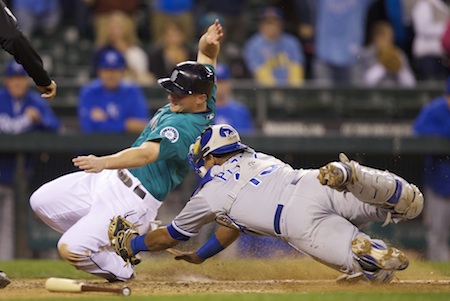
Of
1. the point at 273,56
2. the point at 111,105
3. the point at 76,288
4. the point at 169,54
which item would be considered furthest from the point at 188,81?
the point at 273,56

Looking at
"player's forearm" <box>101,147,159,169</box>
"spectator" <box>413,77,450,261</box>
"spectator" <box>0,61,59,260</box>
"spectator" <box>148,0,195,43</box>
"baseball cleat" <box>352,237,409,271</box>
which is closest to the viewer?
"baseball cleat" <box>352,237,409,271</box>

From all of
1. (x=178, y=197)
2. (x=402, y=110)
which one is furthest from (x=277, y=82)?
(x=178, y=197)

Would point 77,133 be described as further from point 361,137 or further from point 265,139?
point 361,137

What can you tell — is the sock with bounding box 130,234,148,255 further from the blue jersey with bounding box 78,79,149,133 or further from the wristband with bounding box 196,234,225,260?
the blue jersey with bounding box 78,79,149,133

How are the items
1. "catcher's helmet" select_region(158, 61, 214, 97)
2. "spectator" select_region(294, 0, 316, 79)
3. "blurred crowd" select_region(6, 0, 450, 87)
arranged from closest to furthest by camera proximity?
"catcher's helmet" select_region(158, 61, 214, 97)
"blurred crowd" select_region(6, 0, 450, 87)
"spectator" select_region(294, 0, 316, 79)

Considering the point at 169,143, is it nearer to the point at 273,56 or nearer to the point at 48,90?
the point at 48,90

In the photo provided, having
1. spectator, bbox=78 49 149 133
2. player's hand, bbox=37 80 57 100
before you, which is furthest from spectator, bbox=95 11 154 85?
player's hand, bbox=37 80 57 100

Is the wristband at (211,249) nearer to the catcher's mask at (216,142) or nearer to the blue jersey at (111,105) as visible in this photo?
the catcher's mask at (216,142)
